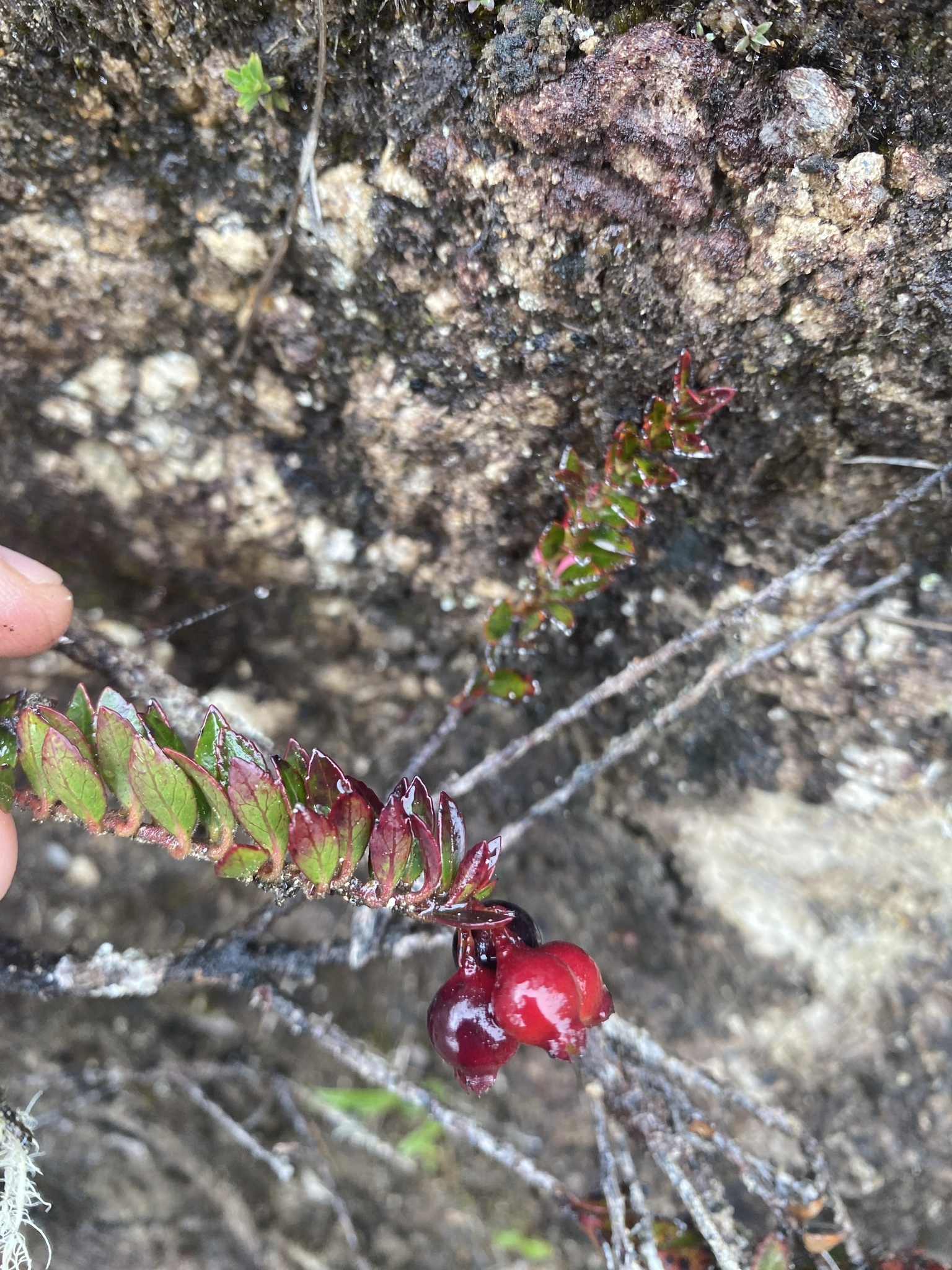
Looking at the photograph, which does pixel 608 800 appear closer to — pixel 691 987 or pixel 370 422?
pixel 691 987

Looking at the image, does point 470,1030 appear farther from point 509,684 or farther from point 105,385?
point 105,385

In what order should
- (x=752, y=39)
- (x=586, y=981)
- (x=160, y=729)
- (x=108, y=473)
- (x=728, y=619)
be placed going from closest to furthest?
(x=752, y=39), (x=586, y=981), (x=160, y=729), (x=728, y=619), (x=108, y=473)

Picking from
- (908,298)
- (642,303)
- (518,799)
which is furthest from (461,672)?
(908,298)

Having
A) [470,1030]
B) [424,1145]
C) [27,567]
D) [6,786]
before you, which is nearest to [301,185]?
[27,567]

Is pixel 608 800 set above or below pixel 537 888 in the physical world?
above

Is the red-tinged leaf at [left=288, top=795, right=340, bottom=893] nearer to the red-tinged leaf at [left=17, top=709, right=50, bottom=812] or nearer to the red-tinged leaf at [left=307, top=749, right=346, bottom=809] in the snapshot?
the red-tinged leaf at [left=307, top=749, right=346, bottom=809]

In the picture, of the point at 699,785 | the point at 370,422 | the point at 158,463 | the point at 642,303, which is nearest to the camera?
the point at 642,303

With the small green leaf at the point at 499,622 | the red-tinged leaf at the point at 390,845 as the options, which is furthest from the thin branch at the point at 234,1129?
the small green leaf at the point at 499,622
